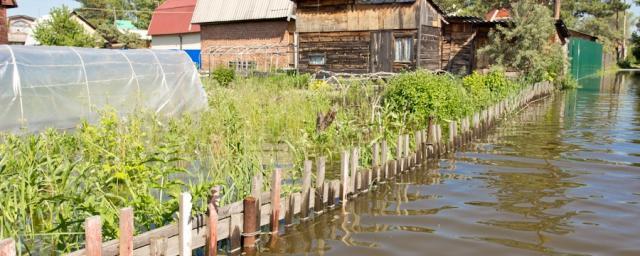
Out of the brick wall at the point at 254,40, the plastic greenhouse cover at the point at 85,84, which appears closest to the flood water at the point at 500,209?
the plastic greenhouse cover at the point at 85,84

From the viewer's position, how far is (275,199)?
6.15m

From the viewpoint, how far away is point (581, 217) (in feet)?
24.0

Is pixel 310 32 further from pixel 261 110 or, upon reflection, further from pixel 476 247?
pixel 476 247

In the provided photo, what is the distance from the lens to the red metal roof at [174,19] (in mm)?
45344

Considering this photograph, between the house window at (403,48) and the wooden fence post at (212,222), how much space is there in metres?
22.6

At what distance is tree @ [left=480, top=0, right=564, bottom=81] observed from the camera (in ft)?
80.3

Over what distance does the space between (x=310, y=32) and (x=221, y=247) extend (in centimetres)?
2370

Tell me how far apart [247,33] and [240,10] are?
1.51m

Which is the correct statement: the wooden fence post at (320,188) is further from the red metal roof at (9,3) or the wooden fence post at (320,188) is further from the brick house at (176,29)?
the brick house at (176,29)

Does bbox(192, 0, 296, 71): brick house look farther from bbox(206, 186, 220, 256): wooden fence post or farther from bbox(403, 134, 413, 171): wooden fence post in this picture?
Result: bbox(206, 186, 220, 256): wooden fence post

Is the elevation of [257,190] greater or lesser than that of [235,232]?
greater

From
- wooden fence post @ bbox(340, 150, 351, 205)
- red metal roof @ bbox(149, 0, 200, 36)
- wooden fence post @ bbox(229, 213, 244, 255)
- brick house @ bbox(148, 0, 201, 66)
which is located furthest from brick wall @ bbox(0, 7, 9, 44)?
red metal roof @ bbox(149, 0, 200, 36)

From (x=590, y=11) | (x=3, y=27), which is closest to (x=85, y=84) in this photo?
(x=3, y=27)

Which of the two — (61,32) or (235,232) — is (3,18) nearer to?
(61,32)
